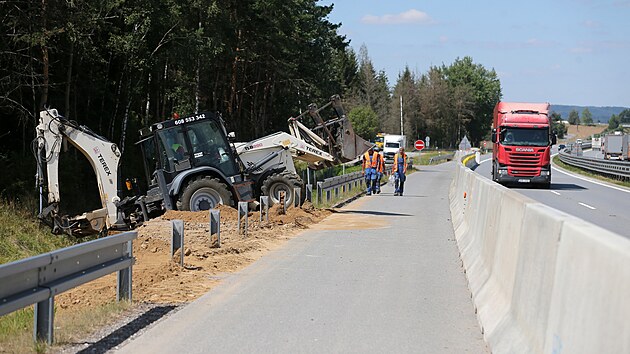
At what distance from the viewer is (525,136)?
34875 millimetres

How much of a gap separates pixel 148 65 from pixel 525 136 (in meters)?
17.5

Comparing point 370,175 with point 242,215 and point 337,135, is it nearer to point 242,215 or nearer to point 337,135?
point 337,135

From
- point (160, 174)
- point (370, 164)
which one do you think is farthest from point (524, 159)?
point (160, 174)

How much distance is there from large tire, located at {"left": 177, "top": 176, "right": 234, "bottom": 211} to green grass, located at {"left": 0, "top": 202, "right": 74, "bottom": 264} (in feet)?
8.93

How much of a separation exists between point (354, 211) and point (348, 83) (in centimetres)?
10941

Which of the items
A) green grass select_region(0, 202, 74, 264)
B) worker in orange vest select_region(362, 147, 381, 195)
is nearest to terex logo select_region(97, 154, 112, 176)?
green grass select_region(0, 202, 74, 264)

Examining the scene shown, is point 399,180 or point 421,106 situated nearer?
point 399,180

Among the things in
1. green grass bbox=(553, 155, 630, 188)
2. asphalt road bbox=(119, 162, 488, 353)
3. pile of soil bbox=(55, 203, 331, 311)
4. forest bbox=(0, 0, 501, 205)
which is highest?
forest bbox=(0, 0, 501, 205)

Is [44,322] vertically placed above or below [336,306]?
above

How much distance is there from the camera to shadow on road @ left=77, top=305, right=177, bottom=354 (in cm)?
696

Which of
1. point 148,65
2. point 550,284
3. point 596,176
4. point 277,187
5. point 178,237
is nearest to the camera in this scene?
point 550,284

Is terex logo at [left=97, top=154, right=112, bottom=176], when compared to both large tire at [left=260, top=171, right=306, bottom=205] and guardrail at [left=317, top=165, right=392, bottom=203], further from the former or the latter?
guardrail at [left=317, top=165, right=392, bottom=203]

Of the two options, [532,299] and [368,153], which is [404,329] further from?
[368,153]

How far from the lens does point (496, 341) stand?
6.55 meters
